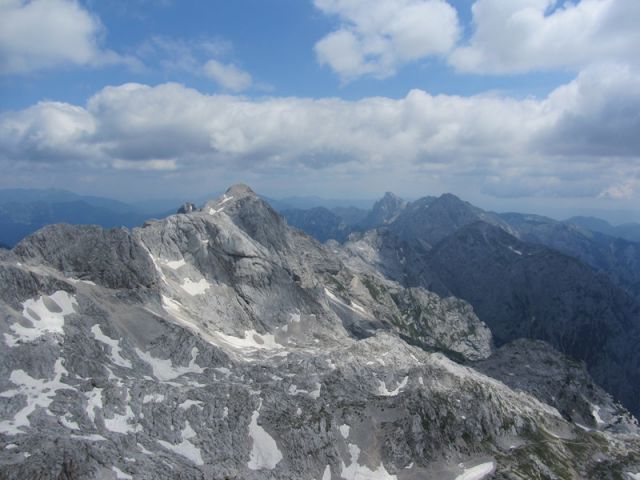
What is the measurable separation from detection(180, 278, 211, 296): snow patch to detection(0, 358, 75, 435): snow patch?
74.3 metres

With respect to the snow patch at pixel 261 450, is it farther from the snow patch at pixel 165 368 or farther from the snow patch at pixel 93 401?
the snow patch at pixel 93 401

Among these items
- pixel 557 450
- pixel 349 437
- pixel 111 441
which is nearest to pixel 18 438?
pixel 111 441

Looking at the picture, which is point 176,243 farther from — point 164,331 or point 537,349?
point 537,349

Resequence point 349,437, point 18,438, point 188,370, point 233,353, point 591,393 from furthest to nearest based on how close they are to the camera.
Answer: point 591,393 → point 233,353 → point 188,370 → point 349,437 → point 18,438

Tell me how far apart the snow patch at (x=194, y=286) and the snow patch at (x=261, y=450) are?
79.1m

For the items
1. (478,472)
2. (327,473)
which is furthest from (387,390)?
(327,473)

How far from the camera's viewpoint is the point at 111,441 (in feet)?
262

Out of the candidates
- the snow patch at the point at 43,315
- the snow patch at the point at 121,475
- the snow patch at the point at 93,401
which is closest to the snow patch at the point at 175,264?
the snow patch at the point at 43,315

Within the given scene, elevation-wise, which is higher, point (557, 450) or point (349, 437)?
point (349, 437)

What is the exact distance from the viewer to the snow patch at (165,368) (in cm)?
11431

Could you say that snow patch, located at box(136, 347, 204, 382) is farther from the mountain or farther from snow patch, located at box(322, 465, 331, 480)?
snow patch, located at box(322, 465, 331, 480)

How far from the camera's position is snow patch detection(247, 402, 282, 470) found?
93.7 metres

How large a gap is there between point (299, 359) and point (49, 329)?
5892cm

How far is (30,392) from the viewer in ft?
289
